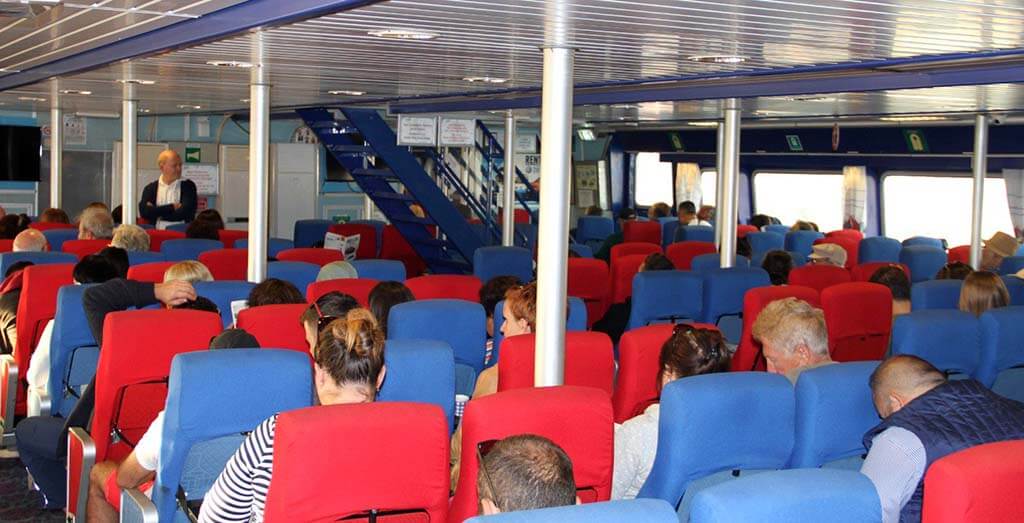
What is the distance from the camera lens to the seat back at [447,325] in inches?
239

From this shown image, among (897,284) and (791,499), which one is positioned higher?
(897,284)

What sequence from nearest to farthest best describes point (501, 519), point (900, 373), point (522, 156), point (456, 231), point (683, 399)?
point (501, 519), point (683, 399), point (900, 373), point (456, 231), point (522, 156)

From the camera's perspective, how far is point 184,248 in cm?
980

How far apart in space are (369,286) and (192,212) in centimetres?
624

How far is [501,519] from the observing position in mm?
2592

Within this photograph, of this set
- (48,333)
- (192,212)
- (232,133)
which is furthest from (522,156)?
(48,333)

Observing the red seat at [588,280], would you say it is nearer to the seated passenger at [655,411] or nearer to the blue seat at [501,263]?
the blue seat at [501,263]

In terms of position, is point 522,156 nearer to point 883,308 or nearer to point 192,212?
point 192,212

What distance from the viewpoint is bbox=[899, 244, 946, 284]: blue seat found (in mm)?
12958

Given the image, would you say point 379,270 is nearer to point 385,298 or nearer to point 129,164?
point 385,298

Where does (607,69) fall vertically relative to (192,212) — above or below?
above

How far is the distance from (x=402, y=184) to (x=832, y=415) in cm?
1104

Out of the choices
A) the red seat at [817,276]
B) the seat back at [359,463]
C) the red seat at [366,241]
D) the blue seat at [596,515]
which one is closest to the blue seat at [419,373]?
the seat back at [359,463]

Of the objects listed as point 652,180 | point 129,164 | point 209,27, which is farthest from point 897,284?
point 652,180
